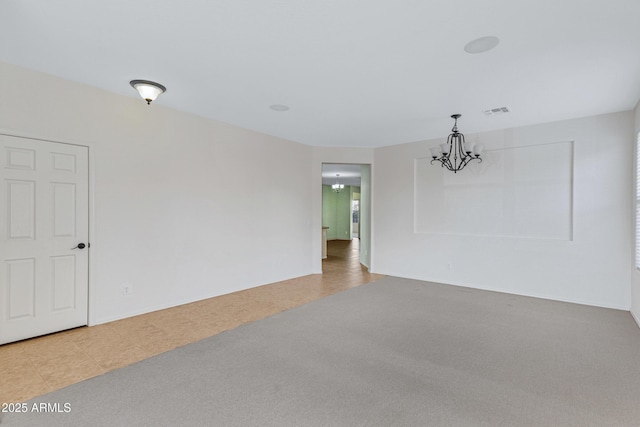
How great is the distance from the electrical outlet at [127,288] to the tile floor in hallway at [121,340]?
1.03 ft

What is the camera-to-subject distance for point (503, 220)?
199 inches

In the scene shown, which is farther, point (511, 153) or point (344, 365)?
point (511, 153)

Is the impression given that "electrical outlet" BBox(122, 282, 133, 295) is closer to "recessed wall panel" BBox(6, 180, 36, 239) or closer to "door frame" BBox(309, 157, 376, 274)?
"recessed wall panel" BBox(6, 180, 36, 239)

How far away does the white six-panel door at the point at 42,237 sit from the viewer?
293cm

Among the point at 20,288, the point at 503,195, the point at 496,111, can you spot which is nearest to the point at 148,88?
the point at 20,288

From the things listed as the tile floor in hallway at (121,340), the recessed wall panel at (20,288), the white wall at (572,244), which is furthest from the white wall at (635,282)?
the recessed wall panel at (20,288)

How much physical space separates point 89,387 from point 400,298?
3788 millimetres

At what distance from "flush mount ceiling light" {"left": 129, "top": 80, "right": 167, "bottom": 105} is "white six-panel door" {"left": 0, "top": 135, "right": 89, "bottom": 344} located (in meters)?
0.92

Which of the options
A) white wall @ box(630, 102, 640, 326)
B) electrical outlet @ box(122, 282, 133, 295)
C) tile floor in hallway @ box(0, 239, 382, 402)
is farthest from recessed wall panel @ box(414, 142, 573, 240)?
electrical outlet @ box(122, 282, 133, 295)

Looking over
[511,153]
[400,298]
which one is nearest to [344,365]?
[400,298]

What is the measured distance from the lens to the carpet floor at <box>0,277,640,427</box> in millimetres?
1928

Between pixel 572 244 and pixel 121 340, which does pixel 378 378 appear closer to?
pixel 121 340

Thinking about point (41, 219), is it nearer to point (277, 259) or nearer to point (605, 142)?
point (277, 259)

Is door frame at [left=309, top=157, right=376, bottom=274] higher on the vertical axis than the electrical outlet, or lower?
higher
